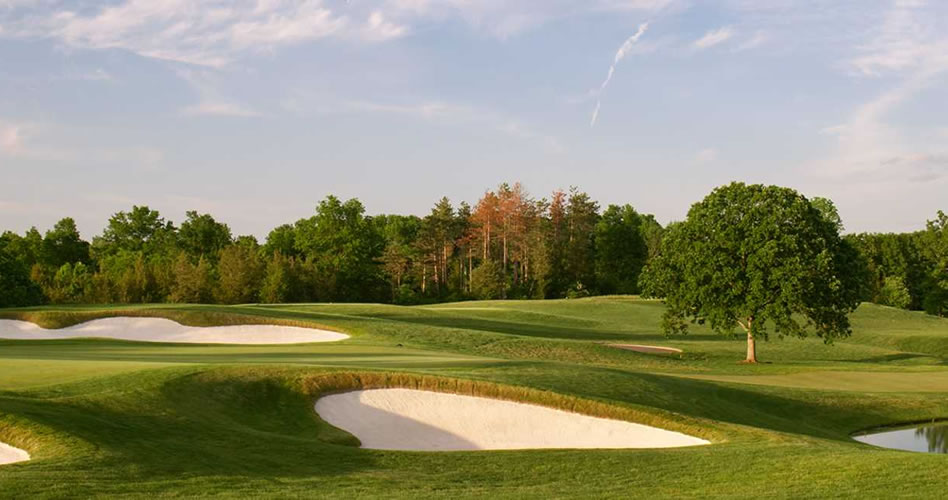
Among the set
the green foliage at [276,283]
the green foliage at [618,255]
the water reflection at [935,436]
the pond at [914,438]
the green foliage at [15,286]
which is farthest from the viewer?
the green foliage at [618,255]

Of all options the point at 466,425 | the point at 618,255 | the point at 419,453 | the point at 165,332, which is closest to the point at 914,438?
the point at 466,425

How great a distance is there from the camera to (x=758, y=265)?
37750mm

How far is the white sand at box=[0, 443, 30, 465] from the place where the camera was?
12.6 metres

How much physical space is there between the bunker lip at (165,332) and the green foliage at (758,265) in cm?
1576

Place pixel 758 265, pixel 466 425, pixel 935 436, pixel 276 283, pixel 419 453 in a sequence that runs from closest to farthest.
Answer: pixel 419 453 < pixel 466 425 < pixel 935 436 < pixel 758 265 < pixel 276 283

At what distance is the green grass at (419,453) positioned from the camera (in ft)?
40.1

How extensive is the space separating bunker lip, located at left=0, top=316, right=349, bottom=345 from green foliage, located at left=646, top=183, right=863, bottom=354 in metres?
15.8

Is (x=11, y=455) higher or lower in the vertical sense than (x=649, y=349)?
higher

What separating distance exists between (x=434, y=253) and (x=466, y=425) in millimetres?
85699

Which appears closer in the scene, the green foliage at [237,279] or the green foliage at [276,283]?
the green foliage at [237,279]

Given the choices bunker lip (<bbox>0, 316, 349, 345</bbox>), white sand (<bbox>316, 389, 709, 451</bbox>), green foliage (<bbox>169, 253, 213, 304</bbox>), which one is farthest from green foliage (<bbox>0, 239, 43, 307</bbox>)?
white sand (<bbox>316, 389, 709, 451</bbox>)

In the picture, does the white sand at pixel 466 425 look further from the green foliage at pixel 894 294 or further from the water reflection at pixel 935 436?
the green foliage at pixel 894 294

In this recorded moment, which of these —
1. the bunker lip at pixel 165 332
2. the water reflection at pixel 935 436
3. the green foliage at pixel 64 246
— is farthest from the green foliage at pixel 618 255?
the water reflection at pixel 935 436

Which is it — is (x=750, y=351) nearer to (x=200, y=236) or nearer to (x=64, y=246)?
(x=200, y=236)
